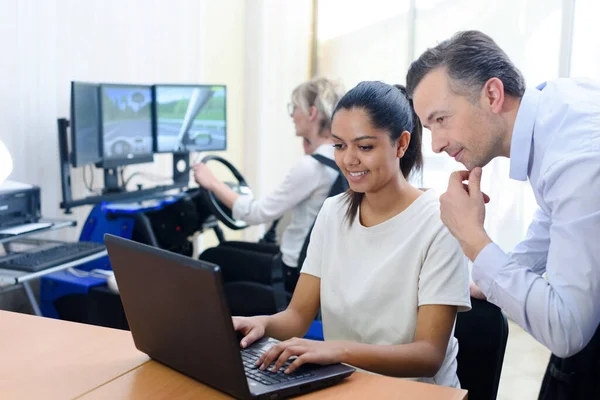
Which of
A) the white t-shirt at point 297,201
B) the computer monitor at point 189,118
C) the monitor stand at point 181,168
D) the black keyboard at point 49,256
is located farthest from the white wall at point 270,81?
the black keyboard at point 49,256

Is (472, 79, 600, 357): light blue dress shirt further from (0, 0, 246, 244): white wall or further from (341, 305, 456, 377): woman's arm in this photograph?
(0, 0, 246, 244): white wall

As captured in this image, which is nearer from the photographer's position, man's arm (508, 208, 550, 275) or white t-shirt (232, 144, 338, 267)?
man's arm (508, 208, 550, 275)

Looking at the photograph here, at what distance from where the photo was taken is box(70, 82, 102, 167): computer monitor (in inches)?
109

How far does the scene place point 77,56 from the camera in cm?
310

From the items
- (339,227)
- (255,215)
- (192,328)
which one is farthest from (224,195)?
(192,328)

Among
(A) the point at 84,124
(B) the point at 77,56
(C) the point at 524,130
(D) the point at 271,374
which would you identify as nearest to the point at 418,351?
(D) the point at 271,374

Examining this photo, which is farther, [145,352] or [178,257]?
[145,352]

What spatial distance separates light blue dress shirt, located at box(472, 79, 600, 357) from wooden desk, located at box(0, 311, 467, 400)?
21cm

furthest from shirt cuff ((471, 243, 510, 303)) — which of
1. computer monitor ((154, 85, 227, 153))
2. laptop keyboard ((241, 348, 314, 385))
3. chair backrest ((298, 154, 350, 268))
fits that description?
computer monitor ((154, 85, 227, 153))

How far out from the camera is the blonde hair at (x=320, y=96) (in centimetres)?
288

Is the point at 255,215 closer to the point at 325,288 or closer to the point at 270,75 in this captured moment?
the point at 325,288

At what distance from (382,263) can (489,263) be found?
12.9 inches

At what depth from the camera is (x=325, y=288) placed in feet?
5.42

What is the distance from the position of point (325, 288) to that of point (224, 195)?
4.59ft
